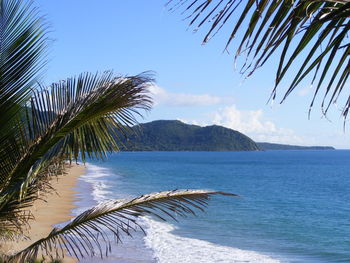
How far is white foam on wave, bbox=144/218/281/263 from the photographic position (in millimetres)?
15456

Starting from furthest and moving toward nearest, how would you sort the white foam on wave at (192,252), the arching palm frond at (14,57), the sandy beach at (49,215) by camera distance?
the sandy beach at (49,215)
the white foam on wave at (192,252)
the arching palm frond at (14,57)

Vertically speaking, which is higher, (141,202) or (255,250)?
(141,202)

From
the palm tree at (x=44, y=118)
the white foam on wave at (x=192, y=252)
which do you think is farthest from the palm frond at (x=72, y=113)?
the white foam on wave at (x=192, y=252)

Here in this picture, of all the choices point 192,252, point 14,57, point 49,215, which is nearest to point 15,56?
point 14,57

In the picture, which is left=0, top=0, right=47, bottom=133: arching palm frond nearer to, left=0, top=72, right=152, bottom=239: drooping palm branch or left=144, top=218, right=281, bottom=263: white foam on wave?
left=0, top=72, right=152, bottom=239: drooping palm branch

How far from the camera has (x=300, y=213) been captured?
31.6 meters

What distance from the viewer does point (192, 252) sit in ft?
53.6

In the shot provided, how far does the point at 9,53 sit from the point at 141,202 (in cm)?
176

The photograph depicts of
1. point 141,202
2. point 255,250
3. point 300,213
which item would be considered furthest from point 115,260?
point 300,213

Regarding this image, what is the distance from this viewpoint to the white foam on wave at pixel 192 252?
15.5 m

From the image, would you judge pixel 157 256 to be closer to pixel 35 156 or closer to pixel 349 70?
pixel 35 156

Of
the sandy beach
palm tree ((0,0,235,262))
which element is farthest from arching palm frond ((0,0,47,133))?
the sandy beach

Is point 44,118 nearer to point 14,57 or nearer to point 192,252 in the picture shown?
point 14,57

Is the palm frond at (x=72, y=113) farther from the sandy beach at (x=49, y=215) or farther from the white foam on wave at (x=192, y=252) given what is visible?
the white foam on wave at (x=192, y=252)
